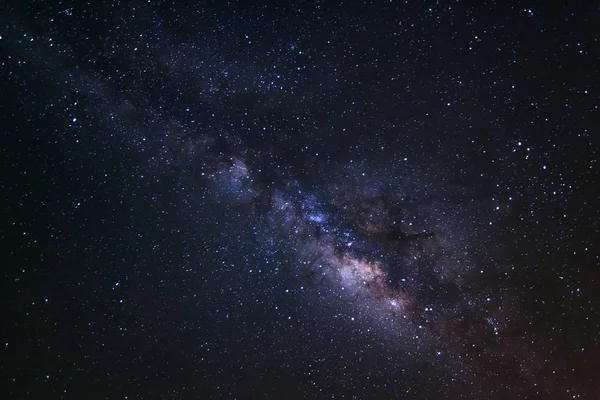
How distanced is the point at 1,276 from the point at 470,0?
457cm

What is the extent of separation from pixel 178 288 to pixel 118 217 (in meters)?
0.82

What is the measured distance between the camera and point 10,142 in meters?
2.62

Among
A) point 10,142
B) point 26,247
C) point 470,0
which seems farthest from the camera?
point 26,247

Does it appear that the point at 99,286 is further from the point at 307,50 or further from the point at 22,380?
the point at 307,50

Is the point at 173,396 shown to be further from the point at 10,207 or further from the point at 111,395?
the point at 10,207

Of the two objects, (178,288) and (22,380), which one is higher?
(178,288)

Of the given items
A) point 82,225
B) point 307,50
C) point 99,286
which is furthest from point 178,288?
point 307,50

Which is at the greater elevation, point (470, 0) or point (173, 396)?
point (470, 0)

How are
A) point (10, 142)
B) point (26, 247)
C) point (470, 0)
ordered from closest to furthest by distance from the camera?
point (470, 0)
point (10, 142)
point (26, 247)

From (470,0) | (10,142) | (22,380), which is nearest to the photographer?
(470,0)

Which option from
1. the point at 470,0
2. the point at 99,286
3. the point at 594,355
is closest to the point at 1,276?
the point at 99,286

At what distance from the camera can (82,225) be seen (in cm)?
277

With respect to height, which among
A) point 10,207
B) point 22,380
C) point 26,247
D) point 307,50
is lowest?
point 22,380

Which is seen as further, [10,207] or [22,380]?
[22,380]
